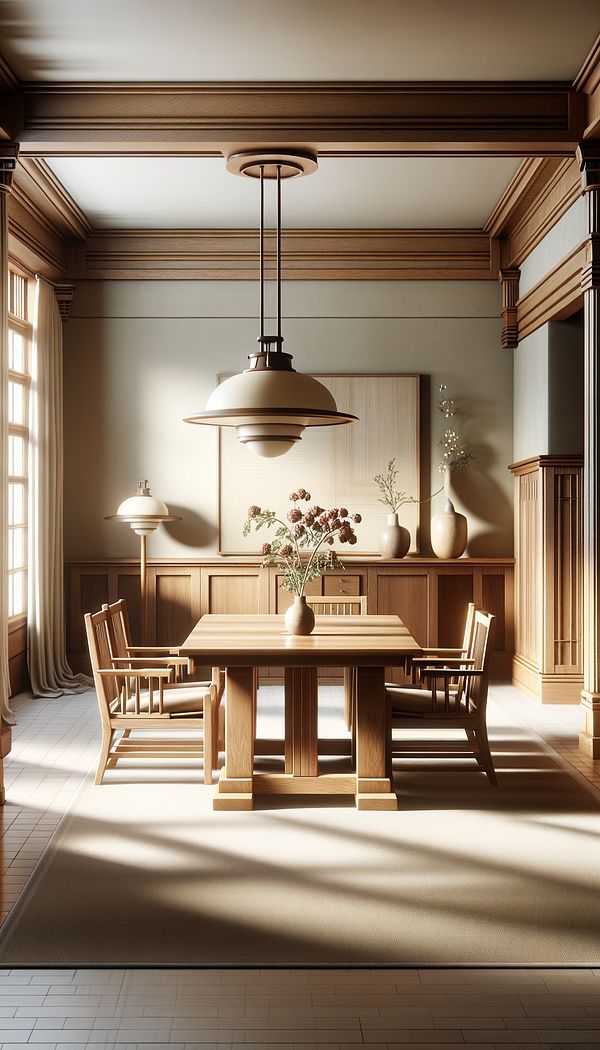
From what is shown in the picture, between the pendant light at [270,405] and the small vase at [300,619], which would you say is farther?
the small vase at [300,619]

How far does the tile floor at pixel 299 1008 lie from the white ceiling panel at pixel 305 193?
4.68 meters

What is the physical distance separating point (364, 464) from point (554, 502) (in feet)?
5.43

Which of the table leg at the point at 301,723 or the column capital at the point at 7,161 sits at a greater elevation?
the column capital at the point at 7,161

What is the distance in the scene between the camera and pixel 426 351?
25.0ft

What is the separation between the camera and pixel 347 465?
762cm

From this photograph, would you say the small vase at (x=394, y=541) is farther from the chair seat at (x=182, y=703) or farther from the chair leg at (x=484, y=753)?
the chair leg at (x=484, y=753)

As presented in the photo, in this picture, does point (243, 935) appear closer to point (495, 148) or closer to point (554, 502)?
point (495, 148)

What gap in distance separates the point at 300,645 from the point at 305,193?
360 centimetres

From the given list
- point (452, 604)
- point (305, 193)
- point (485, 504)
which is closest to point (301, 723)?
point (452, 604)

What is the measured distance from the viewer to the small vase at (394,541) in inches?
287

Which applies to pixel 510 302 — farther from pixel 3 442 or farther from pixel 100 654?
pixel 100 654

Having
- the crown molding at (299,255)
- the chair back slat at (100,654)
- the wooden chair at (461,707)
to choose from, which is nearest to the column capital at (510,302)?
the crown molding at (299,255)

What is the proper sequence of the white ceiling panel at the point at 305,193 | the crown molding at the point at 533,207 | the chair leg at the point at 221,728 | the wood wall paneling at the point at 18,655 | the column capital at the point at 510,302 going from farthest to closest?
the column capital at the point at 510,302 → the wood wall paneling at the point at 18,655 → the white ceiling panel at the point at 305,193 → the crown molding at the point at 533,207 → the chair leg at the point at 221,728

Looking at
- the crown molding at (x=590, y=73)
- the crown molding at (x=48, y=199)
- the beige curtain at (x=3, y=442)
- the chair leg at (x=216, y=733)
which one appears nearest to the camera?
the crown molding at (x=590, y=73)
